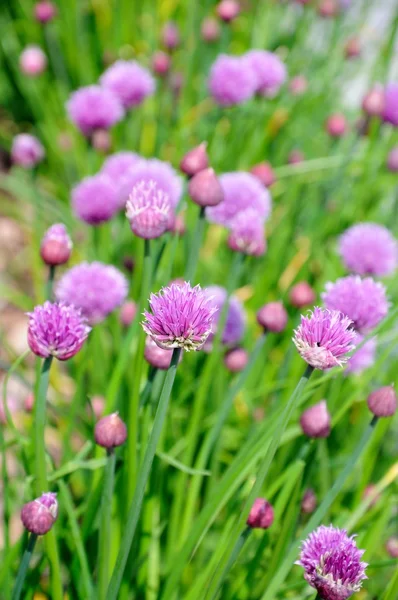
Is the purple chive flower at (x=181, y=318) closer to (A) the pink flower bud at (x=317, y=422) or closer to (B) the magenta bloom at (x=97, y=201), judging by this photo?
(A) the pink flower bud at (x=317, y=422)

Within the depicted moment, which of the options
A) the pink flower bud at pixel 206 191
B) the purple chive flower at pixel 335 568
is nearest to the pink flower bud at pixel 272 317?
the pink flower bud at pixel 206 191

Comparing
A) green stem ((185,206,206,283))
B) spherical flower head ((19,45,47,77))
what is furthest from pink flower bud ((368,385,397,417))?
spherical flower head ((19,45,47,77))

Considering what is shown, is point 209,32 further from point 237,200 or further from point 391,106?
point 237,200

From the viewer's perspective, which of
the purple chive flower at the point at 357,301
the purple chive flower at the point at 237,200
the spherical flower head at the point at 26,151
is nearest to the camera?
the purple chive flower at the point at 357,301

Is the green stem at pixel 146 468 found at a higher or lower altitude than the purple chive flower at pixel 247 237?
lower

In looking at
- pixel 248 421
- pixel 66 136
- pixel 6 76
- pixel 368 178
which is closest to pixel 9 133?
pixel 6 76

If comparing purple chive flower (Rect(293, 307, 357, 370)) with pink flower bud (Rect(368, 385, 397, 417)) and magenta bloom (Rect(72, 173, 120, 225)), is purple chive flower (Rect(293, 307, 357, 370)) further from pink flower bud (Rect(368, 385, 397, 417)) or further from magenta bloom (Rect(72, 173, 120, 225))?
magenta bloom (Rect(72, 173, 120, 225))
